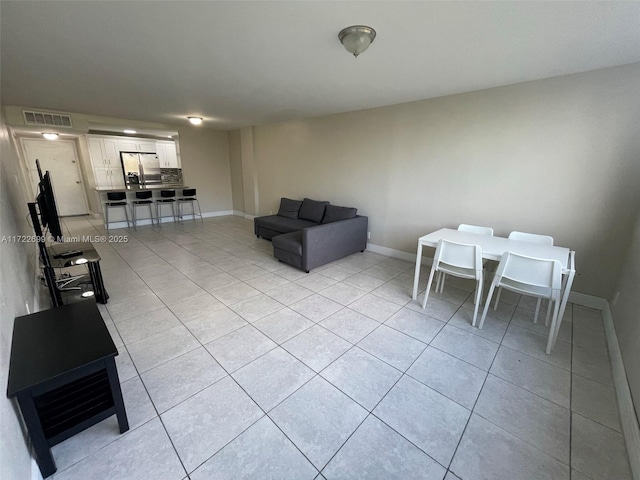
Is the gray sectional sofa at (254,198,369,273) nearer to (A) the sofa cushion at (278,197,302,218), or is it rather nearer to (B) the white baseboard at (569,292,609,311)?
(A) the sofa cushion at (278,197,302,218)

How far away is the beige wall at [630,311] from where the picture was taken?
161cm

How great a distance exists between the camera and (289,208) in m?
5.30

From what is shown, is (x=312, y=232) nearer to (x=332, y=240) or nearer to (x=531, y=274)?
(x=332, y=240)

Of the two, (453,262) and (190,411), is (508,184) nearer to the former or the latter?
(453,262)

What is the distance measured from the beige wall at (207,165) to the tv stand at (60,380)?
20.0ft

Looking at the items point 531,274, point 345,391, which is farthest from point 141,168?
point 531,274

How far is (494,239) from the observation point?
8.82ft

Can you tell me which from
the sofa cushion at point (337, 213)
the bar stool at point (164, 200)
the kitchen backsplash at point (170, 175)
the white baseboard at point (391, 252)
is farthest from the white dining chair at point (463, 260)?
the kitchen backsplash at point (170, 175)

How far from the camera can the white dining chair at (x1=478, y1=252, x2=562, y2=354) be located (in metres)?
1.96

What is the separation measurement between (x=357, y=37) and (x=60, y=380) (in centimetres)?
263

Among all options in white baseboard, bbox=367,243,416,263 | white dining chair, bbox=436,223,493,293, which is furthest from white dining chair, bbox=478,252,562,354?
white baseboard, bbox=367,243,416,263

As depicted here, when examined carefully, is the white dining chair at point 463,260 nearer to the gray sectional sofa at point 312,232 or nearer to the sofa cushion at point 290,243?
the gray sectional sofa at point 312,232

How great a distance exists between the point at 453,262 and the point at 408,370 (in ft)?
3.73

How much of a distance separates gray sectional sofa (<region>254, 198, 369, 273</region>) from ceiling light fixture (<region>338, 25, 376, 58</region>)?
2.06 meters
